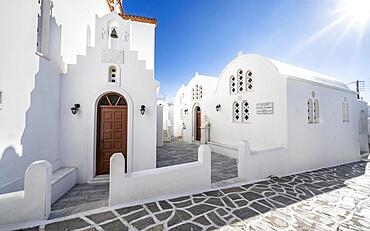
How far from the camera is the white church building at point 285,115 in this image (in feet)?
20.7

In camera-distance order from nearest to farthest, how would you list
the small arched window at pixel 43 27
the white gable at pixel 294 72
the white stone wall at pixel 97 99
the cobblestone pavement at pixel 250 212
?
the cobblestone pavement at pixel 250 212, the small arched window at pixel 43 27, the white stone wall at pixel 97 99, the white gable at pixel 294 72

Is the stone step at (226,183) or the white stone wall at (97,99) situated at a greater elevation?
the white stone wall at (97,99)

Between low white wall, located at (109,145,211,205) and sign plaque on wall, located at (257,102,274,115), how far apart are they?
13.6ft

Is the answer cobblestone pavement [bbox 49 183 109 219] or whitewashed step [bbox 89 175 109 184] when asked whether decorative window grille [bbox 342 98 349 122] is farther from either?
whitewashed step [bbox 89 175 109 184]

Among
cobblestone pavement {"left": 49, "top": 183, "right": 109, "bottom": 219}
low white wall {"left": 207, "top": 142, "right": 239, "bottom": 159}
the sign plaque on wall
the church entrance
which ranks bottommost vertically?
cobblestone pavement {"left": 49, "top": 183, "right": 109, "bottom": 219}

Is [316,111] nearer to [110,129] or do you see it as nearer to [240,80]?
[240,80]

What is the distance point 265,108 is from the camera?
279 inches

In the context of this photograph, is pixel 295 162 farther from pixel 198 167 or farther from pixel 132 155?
pixel 132 155

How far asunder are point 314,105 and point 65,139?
10526mm

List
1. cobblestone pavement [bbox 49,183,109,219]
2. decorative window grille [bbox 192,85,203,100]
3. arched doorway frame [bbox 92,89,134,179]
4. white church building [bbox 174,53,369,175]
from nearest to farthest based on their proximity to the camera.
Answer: cobblestone pavement [bbox 49,183,109,219]
arched doorway frame [bbox 92,89,134,179]
white church building [bbox 174,53,369,175]
decorative window grille [bbox 192,85,203,100]

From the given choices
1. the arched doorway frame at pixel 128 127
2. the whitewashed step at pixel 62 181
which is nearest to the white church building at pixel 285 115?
the arched doorway frame at pixel 128 127

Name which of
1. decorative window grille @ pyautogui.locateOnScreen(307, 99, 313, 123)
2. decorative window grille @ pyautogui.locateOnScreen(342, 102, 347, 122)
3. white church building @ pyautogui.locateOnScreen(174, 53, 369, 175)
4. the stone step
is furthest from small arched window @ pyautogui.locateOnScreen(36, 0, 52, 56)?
decorative window grille @ pyautogui.locateOnScreen(342, 102, 347, 122)

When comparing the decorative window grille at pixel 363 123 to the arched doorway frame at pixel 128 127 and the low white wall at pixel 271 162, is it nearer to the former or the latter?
the low white wall at pixel 271 162

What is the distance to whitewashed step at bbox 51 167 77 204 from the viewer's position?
13.4 feet
